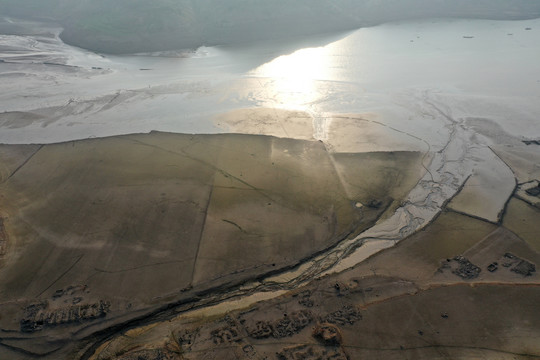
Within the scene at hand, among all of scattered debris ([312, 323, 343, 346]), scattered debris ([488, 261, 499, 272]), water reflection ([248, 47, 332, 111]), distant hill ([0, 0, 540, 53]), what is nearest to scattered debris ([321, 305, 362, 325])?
scattered debris ([312, 323, 343, 346])

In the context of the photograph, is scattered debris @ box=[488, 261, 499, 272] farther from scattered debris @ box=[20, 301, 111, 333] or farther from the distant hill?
the distant hill

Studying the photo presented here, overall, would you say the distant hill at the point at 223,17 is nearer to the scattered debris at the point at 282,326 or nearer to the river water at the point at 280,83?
the river water at the point at 280,83

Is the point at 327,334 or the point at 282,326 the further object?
the point at 282,326

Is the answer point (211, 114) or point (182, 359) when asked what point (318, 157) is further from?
point (182, 359)

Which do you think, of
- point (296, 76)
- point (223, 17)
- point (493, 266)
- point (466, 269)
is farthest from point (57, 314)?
point (223, 17)

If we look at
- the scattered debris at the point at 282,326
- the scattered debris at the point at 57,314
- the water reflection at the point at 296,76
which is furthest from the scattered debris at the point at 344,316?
the water reflection at the point at 296,76

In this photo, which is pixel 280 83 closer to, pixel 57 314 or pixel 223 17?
pixel 223 17

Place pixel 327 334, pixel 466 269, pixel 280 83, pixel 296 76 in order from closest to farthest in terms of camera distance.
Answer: pixel 327 334
pixel 466 269
pixel 280 83
pixel 296 76

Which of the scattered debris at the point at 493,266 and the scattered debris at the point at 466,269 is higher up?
the scattered debris at the point at 493,266
